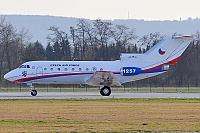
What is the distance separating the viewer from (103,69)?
171ft

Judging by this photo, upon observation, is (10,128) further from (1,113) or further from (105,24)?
(105,24)

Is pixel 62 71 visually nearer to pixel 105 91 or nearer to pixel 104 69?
pixel 104 69

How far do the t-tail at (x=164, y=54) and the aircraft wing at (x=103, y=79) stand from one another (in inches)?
93.0

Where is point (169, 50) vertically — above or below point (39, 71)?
above

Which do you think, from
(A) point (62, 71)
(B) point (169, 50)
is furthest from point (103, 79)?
(B) point (169, 50)

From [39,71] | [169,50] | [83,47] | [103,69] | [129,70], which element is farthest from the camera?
[83,47]

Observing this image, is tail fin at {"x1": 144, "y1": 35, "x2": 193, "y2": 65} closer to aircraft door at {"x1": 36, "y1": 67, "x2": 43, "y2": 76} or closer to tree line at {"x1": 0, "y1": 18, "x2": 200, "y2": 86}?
aircraft door at {"x1": 36, "y1": 67, "x2": 43, "y2": 76}

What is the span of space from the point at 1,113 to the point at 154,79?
50427 millimetres

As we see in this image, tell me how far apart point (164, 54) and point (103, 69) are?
5521 millimetres

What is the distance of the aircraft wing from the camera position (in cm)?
5069

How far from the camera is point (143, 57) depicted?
53281 mm

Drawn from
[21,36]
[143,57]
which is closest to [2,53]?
[21,36]

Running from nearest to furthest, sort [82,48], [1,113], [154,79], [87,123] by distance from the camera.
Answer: [87,123]
[1,113]
[154,79]
[82,48]

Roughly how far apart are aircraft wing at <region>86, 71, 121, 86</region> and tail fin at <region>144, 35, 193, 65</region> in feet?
12.7
